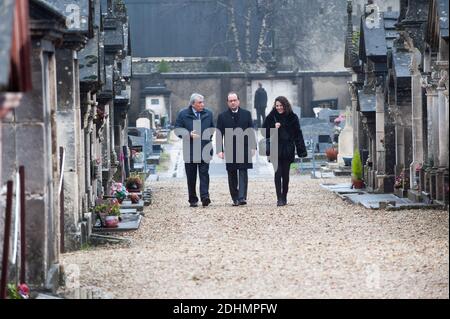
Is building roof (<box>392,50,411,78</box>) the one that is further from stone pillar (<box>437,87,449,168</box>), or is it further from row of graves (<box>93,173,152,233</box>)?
row of graves (<box>93,173,152,233</box>)

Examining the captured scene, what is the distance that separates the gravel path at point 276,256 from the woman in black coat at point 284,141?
36 cm

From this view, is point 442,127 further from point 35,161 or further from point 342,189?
point 35,161

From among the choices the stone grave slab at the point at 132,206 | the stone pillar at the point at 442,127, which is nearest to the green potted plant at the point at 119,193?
the stone grave slab at the point at 132,206

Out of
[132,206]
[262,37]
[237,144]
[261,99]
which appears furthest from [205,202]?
[262,37]

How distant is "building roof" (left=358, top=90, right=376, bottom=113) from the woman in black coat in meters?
3.79

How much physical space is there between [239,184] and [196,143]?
1028 mm

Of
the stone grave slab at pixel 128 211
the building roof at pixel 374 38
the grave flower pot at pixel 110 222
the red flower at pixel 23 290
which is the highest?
the building roof at pixel 374 38

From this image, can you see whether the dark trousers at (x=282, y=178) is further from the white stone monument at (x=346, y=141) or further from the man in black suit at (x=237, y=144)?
the white stone monument at (x=346, y=141)

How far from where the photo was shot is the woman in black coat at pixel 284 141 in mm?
21719

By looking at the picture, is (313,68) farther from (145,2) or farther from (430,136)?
(430,136)

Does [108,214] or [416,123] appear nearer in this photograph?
[108,214]

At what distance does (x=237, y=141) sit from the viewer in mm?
21734

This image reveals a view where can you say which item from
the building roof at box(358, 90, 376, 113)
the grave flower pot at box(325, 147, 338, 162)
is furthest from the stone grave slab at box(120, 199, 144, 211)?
the grave flower pot at box(325, 147, 338, 162)

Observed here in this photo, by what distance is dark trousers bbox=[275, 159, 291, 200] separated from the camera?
71.2ft
